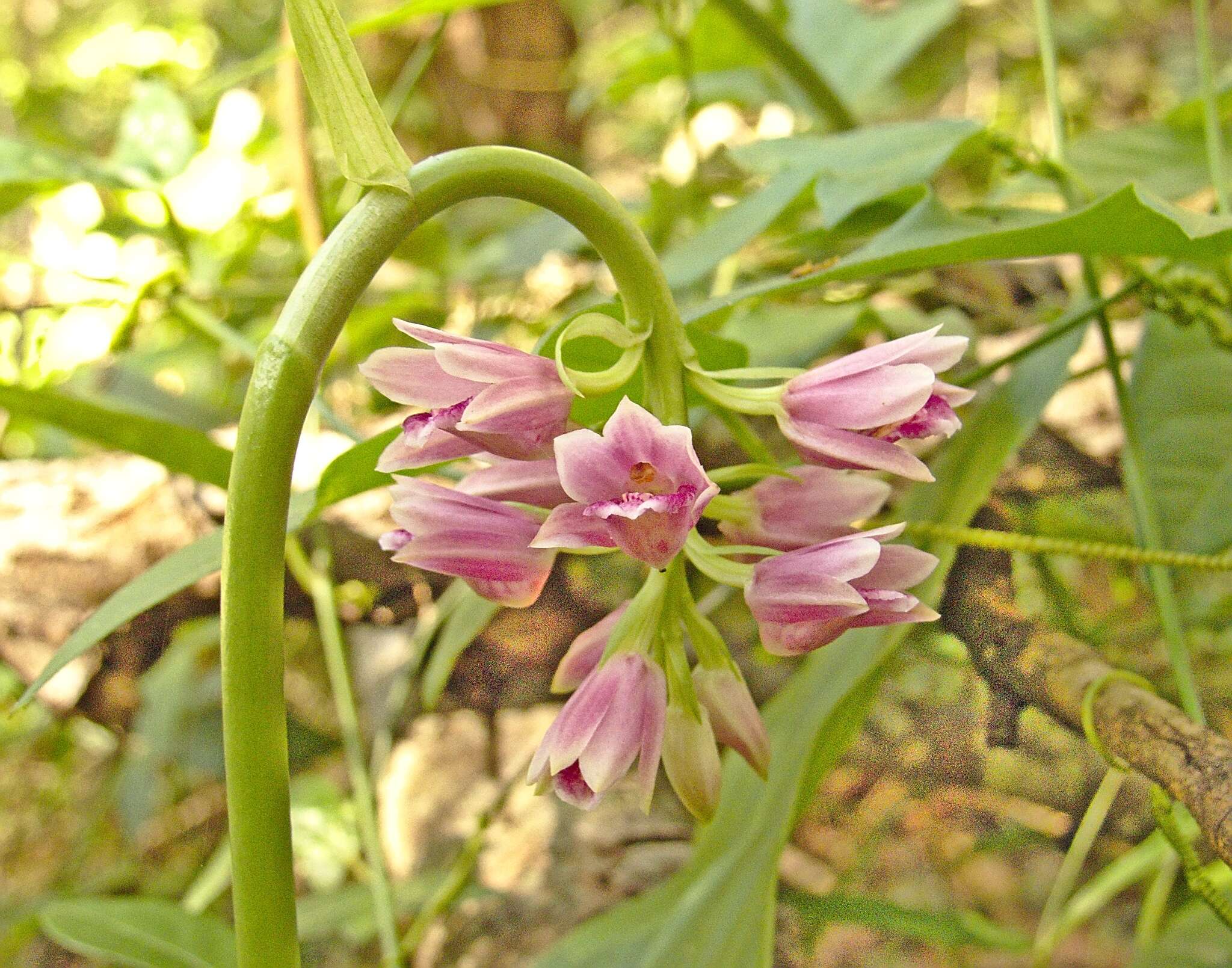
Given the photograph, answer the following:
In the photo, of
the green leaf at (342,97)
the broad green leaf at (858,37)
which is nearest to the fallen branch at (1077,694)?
the green leaf at (342,97)

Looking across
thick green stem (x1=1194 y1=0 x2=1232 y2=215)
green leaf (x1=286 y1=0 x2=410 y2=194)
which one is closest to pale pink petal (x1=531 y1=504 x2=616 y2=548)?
green leaf (x1=286 y1=0 x2=410 y2=194)

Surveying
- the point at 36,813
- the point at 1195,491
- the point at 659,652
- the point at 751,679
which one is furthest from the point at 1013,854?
the point at 36,813

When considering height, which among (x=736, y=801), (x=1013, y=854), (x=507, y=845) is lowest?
(x=1013, y=854)

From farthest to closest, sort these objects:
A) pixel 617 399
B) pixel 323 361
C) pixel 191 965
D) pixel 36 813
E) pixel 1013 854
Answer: pixel 36 813, pixel 1013 854, pixel 191 965, pixel 617 399, pixel 323 361

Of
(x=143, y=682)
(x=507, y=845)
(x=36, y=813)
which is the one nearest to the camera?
(x=507, y=845)

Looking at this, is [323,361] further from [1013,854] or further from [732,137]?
[732,137]

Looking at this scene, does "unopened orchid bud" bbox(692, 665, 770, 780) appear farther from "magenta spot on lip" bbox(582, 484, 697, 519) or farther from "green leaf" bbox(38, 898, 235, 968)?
"green leaf" bbox(38, 898, 235, 968)
